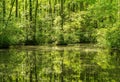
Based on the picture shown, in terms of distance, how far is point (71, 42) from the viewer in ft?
155

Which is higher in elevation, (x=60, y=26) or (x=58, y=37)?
(x=60, y=26)

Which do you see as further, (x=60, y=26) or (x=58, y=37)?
(x=60, y=26)

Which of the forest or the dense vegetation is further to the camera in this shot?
the dense vegetation

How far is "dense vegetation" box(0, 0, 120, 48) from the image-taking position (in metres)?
36.9

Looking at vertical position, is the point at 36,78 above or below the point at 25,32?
above

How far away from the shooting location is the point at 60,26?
49.2m

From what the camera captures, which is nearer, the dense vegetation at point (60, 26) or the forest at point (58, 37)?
the forest at point (58, 37)

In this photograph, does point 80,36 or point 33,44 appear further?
point 80,36

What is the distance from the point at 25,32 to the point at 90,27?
53.2 feet

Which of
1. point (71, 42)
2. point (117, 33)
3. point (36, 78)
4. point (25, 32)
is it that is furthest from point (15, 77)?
point (71, 42)

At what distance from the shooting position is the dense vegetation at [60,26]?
36944 mm

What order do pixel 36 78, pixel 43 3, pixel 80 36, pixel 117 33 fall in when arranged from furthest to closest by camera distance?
pixel 43 3
pixel 80 36
pixel 117 33
pixel 36 78

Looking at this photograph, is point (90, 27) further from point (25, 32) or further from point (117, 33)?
point (117, 33)

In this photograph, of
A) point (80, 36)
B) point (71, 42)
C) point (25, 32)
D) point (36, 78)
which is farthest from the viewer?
point (80, 36)
